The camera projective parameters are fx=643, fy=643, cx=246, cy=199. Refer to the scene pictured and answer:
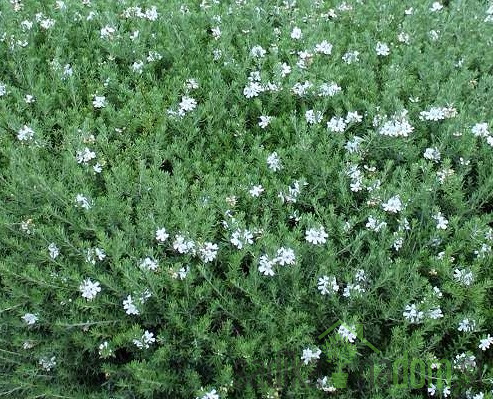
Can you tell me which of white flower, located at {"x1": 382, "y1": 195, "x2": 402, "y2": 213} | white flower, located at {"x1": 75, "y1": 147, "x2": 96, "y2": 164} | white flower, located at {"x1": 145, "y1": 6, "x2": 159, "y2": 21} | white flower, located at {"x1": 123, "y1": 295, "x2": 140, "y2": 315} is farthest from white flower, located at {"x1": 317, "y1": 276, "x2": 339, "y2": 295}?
white flower, located at {"x1": 145, "y1": 6, "x2": 159, "y2": 21}

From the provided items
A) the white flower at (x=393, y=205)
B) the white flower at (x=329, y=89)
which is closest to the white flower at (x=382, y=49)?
the white flower at (x=329, y=89)

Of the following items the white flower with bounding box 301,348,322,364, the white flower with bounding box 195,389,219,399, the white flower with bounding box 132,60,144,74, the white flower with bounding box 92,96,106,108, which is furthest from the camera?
the white flower with bounding box 132,60,144,74

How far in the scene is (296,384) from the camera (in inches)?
114

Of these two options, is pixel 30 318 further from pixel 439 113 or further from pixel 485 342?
pixel 439 113

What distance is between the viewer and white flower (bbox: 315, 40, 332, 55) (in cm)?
440

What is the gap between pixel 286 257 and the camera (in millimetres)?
3094

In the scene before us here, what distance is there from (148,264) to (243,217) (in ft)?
1.84

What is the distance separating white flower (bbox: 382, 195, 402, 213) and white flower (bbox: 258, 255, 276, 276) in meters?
0.72

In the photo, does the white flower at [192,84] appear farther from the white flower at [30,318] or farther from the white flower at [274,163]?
the white flower at [30,318]

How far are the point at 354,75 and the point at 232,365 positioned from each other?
2.15 metres

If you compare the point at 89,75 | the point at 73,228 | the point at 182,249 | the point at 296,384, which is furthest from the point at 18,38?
the point at 296,384

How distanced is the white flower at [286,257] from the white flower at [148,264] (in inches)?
23.3

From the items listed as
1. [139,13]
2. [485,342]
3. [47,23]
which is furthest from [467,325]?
[47,23]

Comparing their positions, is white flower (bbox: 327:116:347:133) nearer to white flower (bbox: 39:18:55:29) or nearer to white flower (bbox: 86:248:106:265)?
white flower (bbox: 86:248:106:265)
